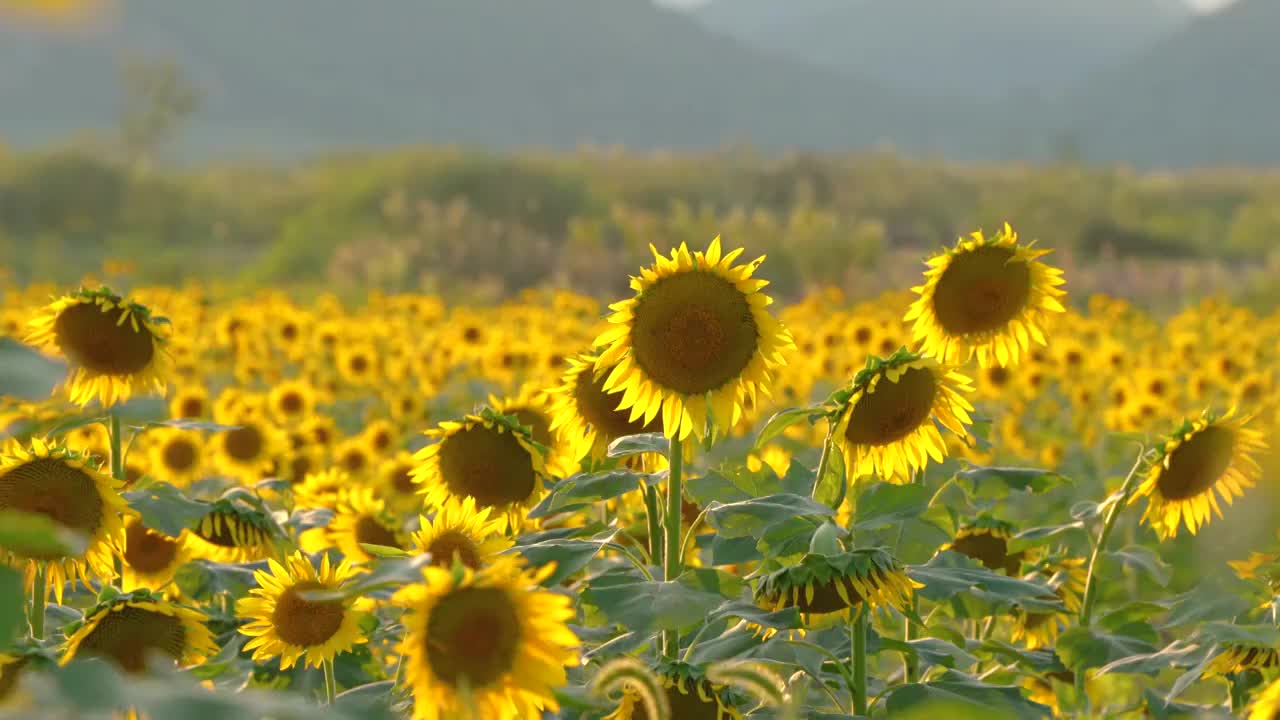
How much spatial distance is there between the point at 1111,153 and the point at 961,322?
141051 mm

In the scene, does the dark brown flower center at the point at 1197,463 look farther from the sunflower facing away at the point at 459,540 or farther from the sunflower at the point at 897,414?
the sunflower facing away at the point at 459,540

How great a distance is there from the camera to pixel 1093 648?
245 centimetres

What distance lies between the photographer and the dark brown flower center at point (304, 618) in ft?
7.41

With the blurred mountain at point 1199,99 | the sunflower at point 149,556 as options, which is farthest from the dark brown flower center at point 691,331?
the blurred mountain at point 1199,99

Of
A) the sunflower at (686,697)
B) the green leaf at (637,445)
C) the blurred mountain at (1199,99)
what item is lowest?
the sunflower at (686,697)

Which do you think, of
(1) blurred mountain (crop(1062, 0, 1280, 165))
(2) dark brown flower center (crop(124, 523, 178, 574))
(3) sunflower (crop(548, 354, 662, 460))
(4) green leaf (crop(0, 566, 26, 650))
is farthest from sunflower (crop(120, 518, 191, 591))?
(1) blurred mountain (crop(1062, 0, 1280, 165))

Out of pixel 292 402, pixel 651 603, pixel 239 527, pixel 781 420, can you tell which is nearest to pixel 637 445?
pixel 781 420

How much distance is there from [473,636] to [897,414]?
112 cm

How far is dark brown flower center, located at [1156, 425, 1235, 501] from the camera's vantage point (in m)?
2.61

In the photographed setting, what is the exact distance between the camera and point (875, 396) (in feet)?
7.93

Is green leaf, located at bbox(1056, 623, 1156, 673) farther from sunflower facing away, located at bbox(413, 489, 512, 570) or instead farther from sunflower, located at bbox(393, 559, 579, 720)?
sunflower, located at bbox(393, 559, 579, 720)

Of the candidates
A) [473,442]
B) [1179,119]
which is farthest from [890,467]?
[1179,119]

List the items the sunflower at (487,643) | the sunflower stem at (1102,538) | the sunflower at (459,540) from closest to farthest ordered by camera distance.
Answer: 1. the sunflower at (487,643)
2. the sunflower at (459,540)
3. the sunflower stem at (1102,538)

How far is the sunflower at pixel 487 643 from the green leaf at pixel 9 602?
440mm
